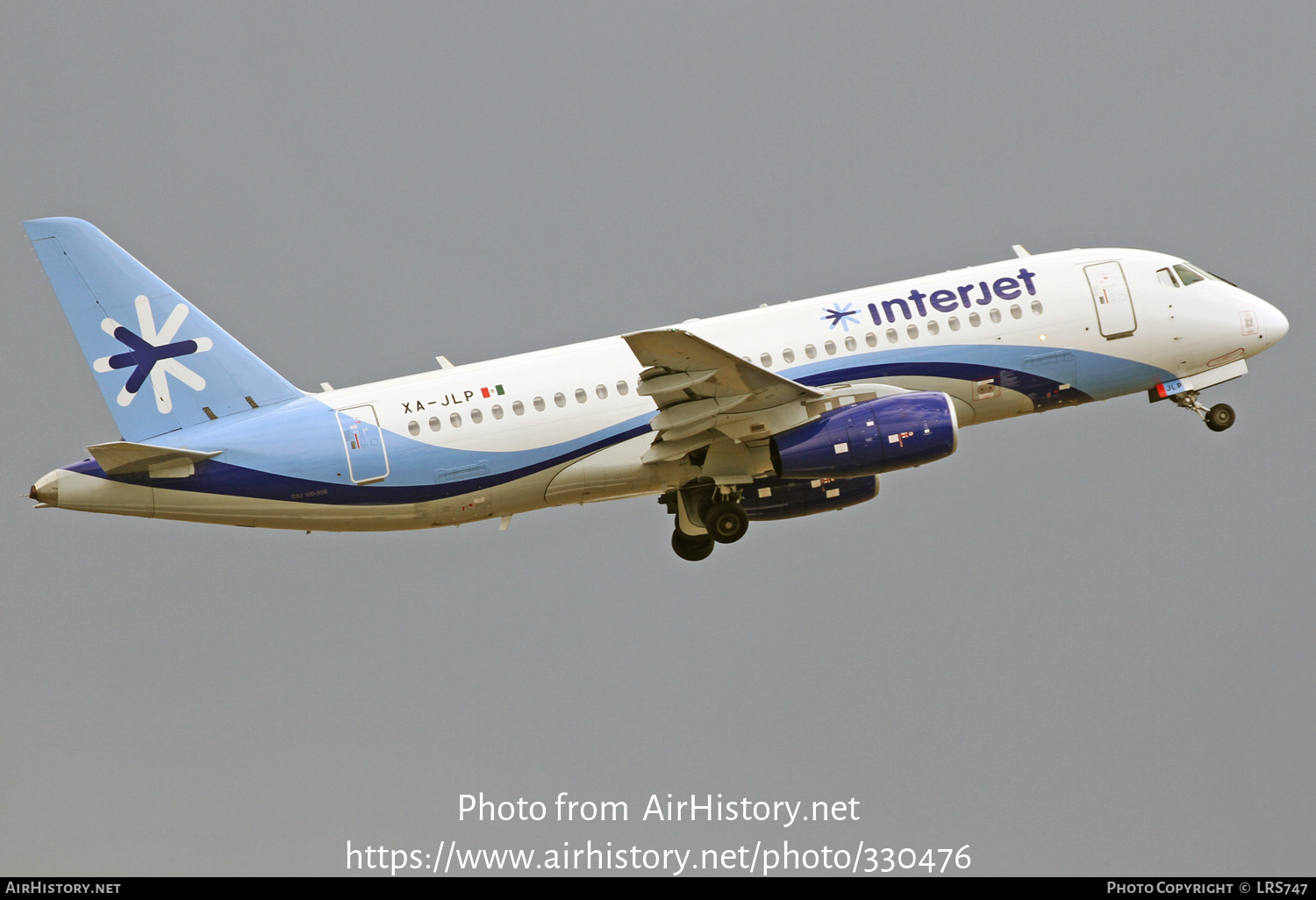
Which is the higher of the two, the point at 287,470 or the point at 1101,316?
the point at 1101,316

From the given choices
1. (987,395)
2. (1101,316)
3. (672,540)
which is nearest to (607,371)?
(672,540)

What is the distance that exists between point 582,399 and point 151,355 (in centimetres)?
924

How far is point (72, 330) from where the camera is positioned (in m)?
35.9

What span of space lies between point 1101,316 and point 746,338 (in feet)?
26.5

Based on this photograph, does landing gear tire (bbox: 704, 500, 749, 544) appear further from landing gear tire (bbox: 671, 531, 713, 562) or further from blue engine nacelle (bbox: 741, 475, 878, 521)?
landing gear tire (bbox: 671, 531, 713, 562)

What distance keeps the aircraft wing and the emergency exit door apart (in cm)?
704

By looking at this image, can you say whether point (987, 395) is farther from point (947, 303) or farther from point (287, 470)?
point (287, 470)

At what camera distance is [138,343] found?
36.0m

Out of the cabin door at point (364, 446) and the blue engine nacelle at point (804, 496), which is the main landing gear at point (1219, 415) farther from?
the cabin door at point (364, 446)

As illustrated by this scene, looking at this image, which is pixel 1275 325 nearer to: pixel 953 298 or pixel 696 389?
pixel 953 298

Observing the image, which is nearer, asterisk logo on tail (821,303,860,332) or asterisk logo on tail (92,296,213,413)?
asterisk logo on tail (92,296,213,413)

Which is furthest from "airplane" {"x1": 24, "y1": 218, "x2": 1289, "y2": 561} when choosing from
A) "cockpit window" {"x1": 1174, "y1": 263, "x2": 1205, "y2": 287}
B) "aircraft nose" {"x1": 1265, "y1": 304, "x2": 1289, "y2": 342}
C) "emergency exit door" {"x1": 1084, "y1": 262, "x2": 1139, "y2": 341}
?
"aircraft nose" {"x1": 1265, "y1": 304, "x2": 1289, "y2": 342}

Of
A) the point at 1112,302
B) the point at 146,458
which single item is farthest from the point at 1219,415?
the point at 146,458

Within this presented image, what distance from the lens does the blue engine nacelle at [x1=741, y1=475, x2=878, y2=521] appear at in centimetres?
4009
